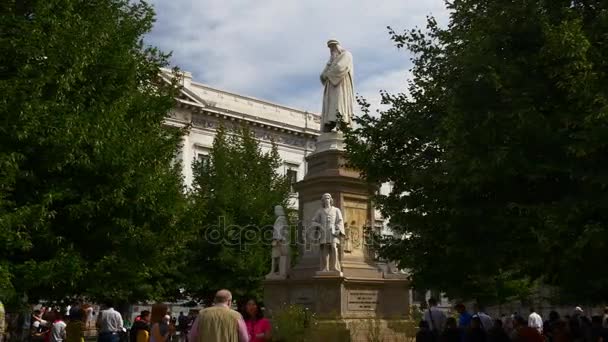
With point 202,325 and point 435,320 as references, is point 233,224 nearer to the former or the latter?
point 435,320

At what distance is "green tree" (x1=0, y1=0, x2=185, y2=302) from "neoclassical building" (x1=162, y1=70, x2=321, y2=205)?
29.0m

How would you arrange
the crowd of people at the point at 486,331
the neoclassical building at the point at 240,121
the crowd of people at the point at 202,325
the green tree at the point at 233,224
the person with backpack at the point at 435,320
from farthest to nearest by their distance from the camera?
the neoclassical building at the point at 240,121, the green tree at the point at 233,224, the person with backpack at the point at 435,320, the crowd of people at the point at 486,331, the crowd of people at the point at 202,325

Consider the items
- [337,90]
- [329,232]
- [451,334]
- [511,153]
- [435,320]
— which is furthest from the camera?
[337,90]

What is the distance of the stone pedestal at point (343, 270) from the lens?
16.8 meters

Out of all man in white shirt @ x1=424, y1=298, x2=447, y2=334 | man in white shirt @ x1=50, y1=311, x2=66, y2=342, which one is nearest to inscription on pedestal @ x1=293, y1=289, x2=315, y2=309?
man in white shirt @ x1=424, y1=298, x2=447, y2=334

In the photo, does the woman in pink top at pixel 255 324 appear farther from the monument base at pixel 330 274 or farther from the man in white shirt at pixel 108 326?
the monument base at pixel 330 274

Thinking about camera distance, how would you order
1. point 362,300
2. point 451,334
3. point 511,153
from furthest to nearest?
1. point 362,300
2. point 451,334
3. point 511,153

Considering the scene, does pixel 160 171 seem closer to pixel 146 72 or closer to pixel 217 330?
pixel 146 72

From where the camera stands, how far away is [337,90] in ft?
63.9

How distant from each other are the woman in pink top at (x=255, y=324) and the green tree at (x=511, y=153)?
13.5 ft

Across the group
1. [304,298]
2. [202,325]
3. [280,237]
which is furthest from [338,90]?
[202,325]

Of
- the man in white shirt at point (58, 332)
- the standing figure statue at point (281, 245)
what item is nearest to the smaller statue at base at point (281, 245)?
the standing figure statue at point (281, 245)

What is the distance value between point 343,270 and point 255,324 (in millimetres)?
8708

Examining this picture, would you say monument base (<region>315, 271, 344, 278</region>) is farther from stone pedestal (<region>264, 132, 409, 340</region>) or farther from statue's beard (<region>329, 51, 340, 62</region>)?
statue's beard (<region>329, 51, 340, 62</region>)
